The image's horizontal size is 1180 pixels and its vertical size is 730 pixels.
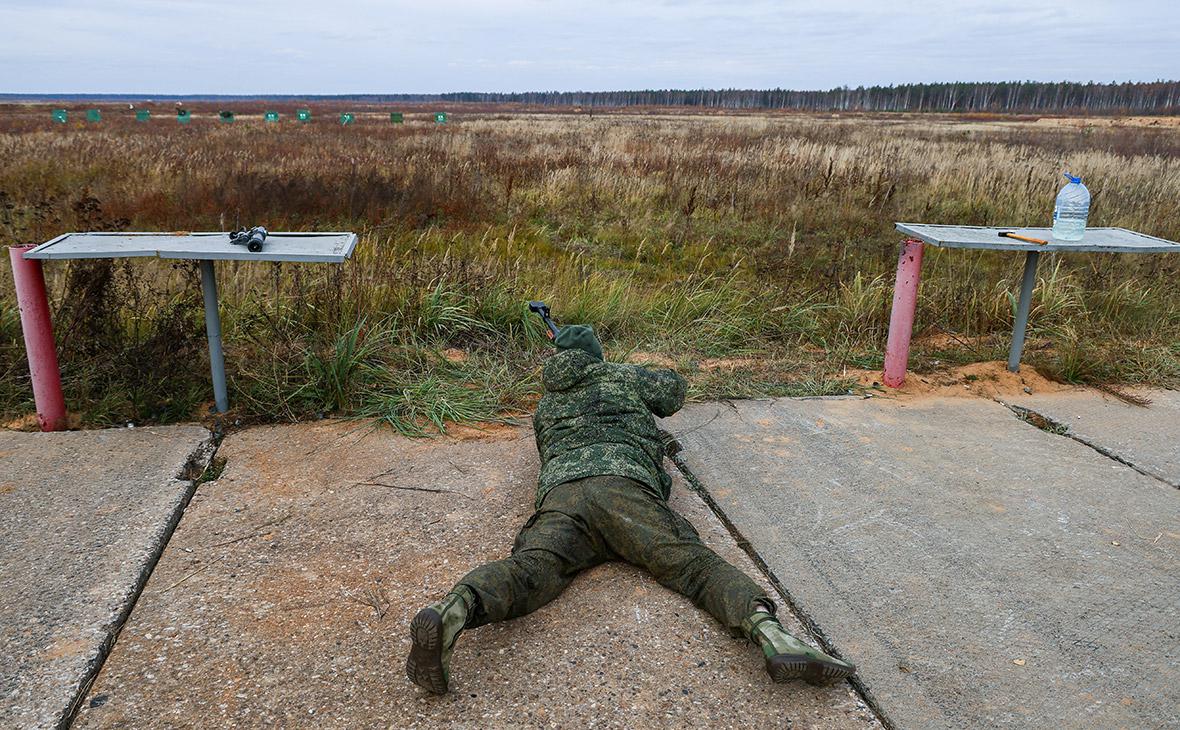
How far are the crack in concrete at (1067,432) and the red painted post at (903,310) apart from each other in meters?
0.59

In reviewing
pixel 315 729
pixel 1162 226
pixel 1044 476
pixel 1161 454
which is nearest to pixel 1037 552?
pixel 1044 476

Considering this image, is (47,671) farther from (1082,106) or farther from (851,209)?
(1082,106)

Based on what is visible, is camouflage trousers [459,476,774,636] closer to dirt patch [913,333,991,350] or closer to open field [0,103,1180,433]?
open field [0,103,1180,433]

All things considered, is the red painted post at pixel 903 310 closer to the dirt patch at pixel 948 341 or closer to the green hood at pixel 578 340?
the dirt patch at pixel 948 341

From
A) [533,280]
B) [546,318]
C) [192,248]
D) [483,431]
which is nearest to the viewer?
[546,318]

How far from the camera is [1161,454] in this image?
4.07m

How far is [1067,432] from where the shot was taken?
436 centimetres

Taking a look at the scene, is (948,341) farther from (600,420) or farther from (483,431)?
(600,420)

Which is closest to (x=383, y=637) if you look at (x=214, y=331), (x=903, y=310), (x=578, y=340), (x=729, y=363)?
(x=578, y=340)

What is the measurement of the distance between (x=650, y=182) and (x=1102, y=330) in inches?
289

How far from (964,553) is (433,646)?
2.03 metres

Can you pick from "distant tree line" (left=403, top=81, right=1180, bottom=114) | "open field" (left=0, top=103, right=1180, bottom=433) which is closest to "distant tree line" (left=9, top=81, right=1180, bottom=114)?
"distant tree line" (left=403, top=81, right=1180, bottom=114)

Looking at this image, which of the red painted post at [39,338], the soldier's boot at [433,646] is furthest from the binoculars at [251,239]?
the soldier's boot at [433,646]

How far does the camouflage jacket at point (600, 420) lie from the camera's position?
119 inches
